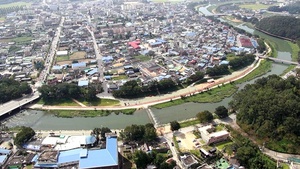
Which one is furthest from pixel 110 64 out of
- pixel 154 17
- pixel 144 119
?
pixel 154 17

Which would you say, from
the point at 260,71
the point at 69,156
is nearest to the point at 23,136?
the point at 69,156

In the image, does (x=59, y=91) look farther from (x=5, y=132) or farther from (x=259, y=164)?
(x=259, y=164)

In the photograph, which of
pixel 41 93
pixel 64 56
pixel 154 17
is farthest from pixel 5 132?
pixel 154 17

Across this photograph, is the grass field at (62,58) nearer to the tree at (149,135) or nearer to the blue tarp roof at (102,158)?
the tree at (149,135)

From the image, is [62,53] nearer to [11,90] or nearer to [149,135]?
[11,90]

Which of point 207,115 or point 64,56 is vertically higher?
point 64,56

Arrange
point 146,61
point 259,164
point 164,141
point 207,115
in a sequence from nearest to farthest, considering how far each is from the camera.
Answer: point 259,164
point 164,141
point 207,115
point 146,61

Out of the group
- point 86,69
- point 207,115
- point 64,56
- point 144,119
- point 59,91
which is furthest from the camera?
point 64,56

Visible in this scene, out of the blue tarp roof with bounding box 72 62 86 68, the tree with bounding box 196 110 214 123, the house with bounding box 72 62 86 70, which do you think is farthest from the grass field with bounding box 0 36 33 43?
the tree with bounding box 196 110 214 123

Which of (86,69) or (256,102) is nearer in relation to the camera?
(256,102)

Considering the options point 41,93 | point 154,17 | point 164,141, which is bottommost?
point 164,141
